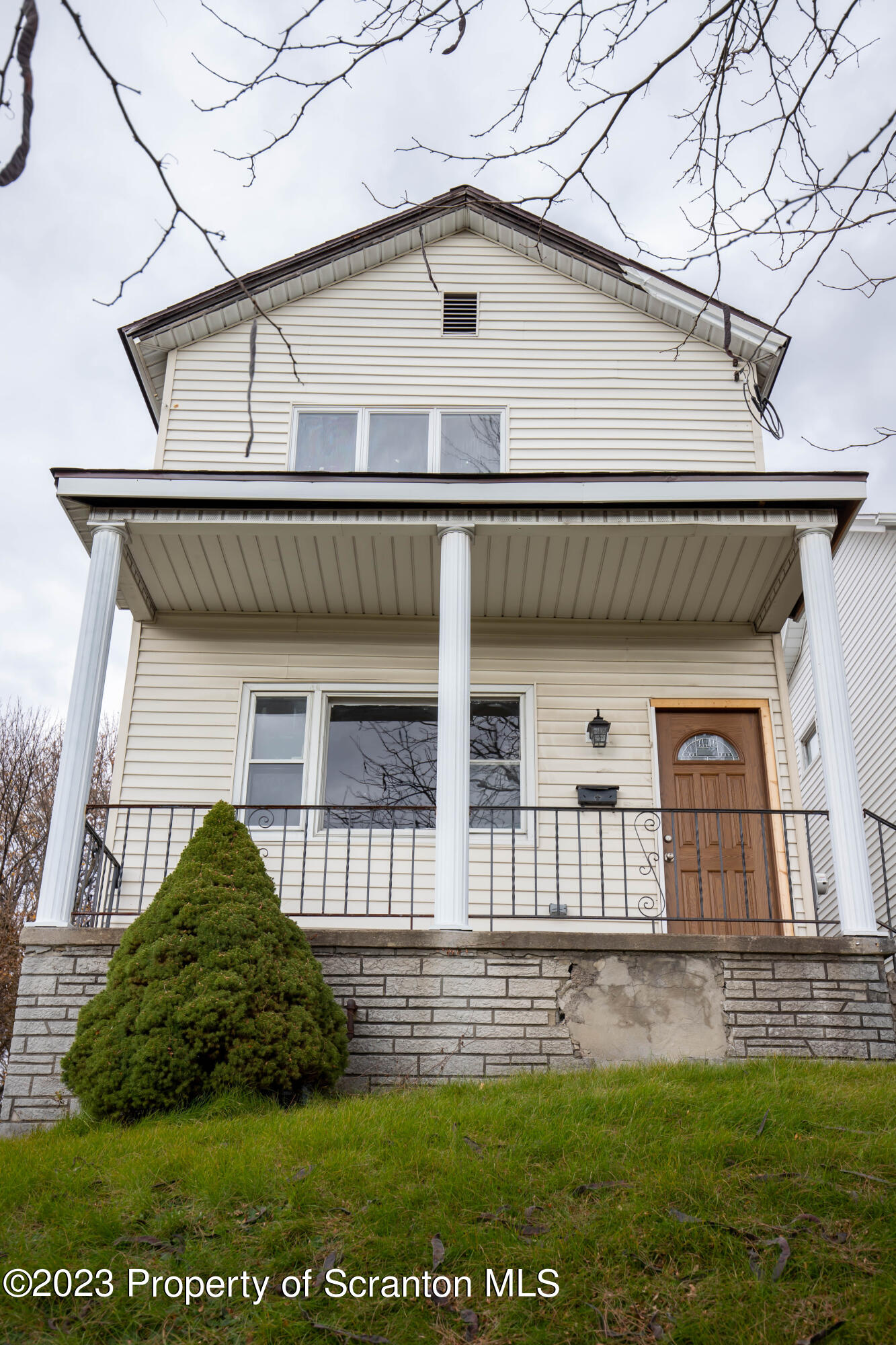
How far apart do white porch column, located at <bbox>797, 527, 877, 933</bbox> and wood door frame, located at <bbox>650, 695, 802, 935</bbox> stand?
64.1 inches

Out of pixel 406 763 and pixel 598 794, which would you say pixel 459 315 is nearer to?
pixel 406 763

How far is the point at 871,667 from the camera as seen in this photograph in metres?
14.1

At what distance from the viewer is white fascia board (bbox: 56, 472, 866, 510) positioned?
26.3 feet

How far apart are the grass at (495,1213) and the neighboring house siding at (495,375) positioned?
629 centimetres

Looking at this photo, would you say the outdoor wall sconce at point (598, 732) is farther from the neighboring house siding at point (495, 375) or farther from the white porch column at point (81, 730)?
the white porch column at point (81, 730)

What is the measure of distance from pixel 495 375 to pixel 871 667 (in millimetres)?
6575

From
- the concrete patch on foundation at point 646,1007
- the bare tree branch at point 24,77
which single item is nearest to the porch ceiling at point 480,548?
the concrete patch on foundation at point 646,1007

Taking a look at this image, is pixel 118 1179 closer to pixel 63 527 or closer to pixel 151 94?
pixel 151 94

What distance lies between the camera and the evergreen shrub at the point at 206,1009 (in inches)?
220

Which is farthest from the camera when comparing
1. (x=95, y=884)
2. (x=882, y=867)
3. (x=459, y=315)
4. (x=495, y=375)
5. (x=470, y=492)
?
(x=882, y=867)

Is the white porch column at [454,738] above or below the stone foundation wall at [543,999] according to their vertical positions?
above

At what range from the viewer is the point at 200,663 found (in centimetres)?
972

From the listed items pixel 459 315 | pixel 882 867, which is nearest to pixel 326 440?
pixel 459 315

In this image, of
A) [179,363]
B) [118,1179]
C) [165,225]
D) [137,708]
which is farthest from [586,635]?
[165,225]
